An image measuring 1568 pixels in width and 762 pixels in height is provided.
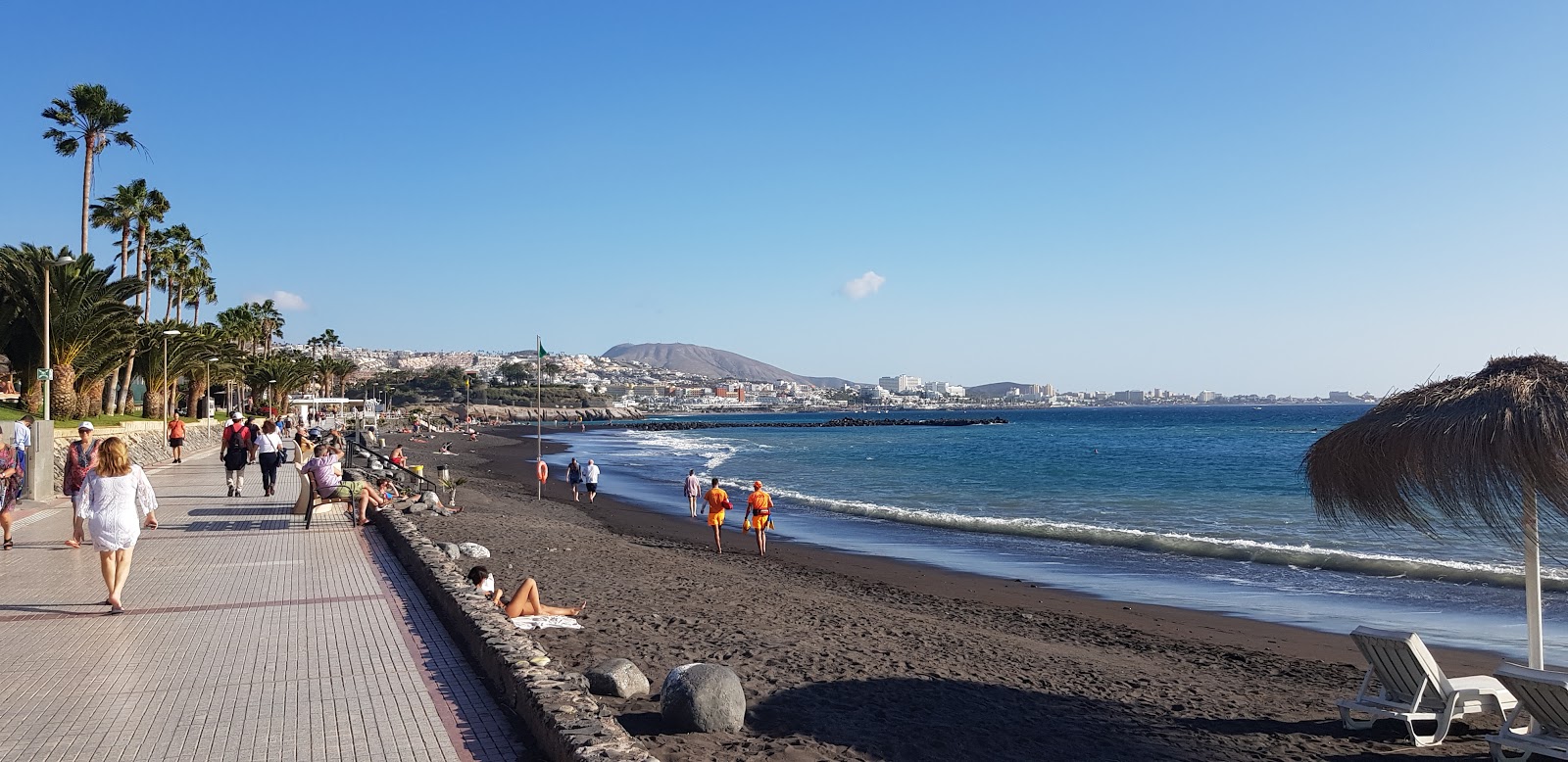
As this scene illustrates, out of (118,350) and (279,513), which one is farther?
(118,350)

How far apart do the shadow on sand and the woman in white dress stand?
5.27 metres

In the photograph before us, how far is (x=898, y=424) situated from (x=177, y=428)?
11537 centimetres

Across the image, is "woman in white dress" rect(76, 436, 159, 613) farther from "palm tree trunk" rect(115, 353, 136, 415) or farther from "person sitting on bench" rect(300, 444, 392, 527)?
"palm tree trunk" rect(115, 353, 136, 415)

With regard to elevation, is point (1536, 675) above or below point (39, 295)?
below

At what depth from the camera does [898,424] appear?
448 feet

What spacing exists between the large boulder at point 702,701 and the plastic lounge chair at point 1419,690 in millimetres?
4158

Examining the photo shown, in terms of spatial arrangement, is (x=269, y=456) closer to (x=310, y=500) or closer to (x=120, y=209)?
(x=310, y=500)

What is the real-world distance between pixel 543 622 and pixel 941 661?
347 cm

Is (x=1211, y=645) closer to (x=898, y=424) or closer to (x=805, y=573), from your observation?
(x=805, y=573)

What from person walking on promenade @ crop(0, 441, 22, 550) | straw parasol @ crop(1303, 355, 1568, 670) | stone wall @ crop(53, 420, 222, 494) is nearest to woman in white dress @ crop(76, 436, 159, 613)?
person walking on promenade @ crop(0, 441, 22, 550)

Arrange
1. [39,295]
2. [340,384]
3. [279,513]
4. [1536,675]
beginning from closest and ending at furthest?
[1536,675], [279,513], [39,295], [340,384]

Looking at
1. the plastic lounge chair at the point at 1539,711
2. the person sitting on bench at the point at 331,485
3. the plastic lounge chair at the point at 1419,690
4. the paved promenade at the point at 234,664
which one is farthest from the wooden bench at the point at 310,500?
the plastic lounge chair at the point at 1539,711

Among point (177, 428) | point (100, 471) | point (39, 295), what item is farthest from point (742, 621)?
point (39, 295)

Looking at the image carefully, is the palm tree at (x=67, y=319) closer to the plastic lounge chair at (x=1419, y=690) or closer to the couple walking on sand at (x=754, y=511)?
the couple walking on sand at (x=754, y=511)
